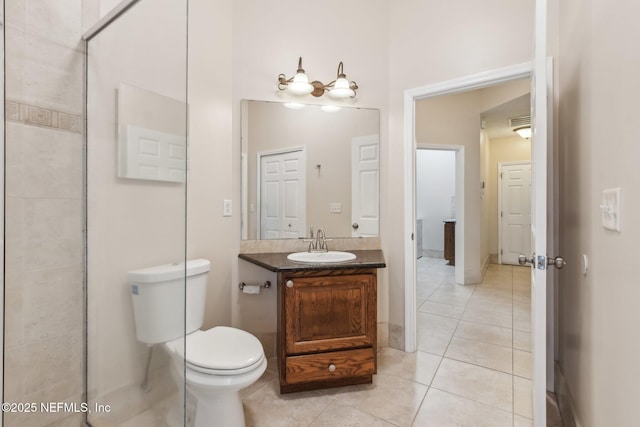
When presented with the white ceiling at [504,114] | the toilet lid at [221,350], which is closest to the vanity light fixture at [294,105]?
the toilet lid at [221,350]

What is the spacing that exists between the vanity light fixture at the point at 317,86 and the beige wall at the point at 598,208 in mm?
1275

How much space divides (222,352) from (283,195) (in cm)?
119

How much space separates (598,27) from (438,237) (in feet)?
18.9

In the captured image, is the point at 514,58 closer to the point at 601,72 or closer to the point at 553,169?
the point at 553,169

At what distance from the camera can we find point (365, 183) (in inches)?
96.9

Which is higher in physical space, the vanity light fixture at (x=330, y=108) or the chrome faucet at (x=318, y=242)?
the vanity light fixture at (x=330, y=108)

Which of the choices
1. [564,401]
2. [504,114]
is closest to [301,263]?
[564,401]

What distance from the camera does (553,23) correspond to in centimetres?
187

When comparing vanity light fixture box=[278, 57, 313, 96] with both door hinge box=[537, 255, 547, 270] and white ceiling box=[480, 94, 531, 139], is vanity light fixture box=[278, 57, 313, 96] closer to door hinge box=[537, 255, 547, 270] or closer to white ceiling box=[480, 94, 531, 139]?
door hinge box=[537, 255, 547, 270]

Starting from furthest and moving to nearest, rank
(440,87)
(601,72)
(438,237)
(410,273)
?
(438,237) < (410,273) < (440,87) < (601,72)

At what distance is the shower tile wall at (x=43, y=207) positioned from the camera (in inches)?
46.8

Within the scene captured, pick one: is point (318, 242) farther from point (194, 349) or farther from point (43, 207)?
point (43, 207)

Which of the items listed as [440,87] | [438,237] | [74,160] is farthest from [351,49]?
[438,237]

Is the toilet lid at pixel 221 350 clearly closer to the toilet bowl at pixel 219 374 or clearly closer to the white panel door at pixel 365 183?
the toilet bowl at pixel 219 374
